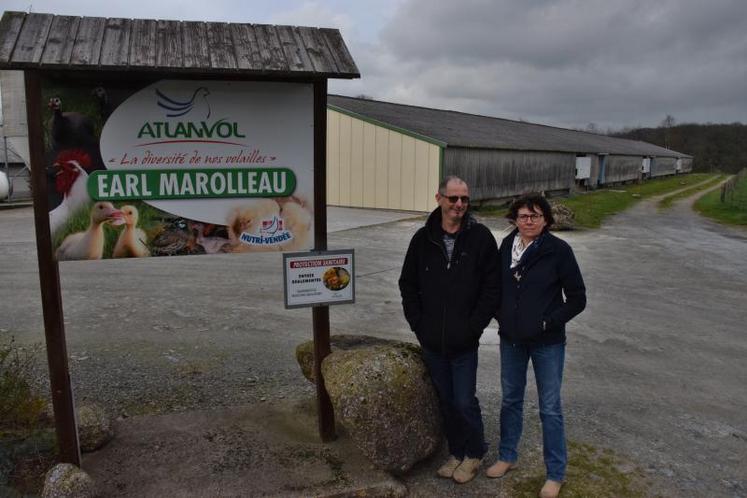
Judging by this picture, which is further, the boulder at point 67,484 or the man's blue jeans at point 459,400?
the man's blue jeans at point 459,400

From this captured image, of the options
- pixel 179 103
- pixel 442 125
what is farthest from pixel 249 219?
pixel 442 125

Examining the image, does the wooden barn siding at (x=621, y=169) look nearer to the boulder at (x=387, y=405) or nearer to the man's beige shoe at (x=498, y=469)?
the man's beige shoe at (x=498, y=469)

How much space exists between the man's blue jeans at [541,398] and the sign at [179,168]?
5.53ft

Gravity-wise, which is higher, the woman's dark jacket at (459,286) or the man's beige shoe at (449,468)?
the woman's dark jacket at (459,286)

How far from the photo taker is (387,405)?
12.1 feet

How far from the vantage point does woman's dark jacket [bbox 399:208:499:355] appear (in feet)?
11.9

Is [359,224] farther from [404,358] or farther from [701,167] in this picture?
[701,167]

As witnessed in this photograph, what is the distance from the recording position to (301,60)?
3.79m

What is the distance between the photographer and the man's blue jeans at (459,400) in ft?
12.4

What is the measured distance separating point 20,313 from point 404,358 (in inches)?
259

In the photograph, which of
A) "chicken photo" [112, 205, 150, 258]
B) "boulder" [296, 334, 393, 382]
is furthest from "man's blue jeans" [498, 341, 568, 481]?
"chicken photo" [112, 205, 150, 258]

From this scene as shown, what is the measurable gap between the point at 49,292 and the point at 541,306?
10.1ft

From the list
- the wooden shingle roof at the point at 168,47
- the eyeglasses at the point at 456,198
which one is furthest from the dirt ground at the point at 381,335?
the wooden shingle roof at the point at 168,47

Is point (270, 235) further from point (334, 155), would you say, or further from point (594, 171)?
point (594, 171)
